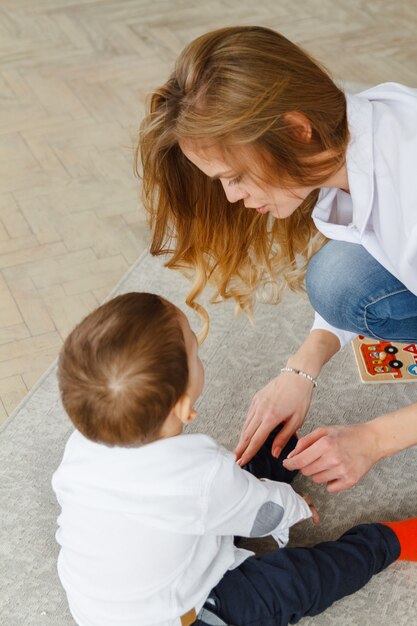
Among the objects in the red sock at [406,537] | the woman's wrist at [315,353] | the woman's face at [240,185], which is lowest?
the red sock at [406,537]

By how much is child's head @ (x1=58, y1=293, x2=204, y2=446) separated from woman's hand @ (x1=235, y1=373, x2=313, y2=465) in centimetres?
35

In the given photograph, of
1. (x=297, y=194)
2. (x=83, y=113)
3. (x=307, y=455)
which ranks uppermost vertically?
(x=297, y=194)

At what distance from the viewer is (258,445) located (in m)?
1.45

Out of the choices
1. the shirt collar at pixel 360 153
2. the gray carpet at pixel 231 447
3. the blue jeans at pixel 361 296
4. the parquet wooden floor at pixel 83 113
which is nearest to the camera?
the shirt collar at pixel 360 153

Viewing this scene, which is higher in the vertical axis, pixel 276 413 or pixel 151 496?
pixel 151 496

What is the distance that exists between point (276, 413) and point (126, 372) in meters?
0.48

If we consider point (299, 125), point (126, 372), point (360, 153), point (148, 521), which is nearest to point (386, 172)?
point (360, 153)

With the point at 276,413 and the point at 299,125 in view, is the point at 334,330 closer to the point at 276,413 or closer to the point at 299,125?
the point at 276,413

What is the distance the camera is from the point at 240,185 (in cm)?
125

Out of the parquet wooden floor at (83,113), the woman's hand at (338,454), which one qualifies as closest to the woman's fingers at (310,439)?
the woman's hand at (338,454)

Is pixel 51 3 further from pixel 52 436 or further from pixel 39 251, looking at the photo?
pixel 52 436

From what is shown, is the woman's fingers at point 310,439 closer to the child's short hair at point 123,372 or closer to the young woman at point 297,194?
the young woman at point 297,194

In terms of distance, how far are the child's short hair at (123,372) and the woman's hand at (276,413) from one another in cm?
36

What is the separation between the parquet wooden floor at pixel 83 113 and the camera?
2.02 m
